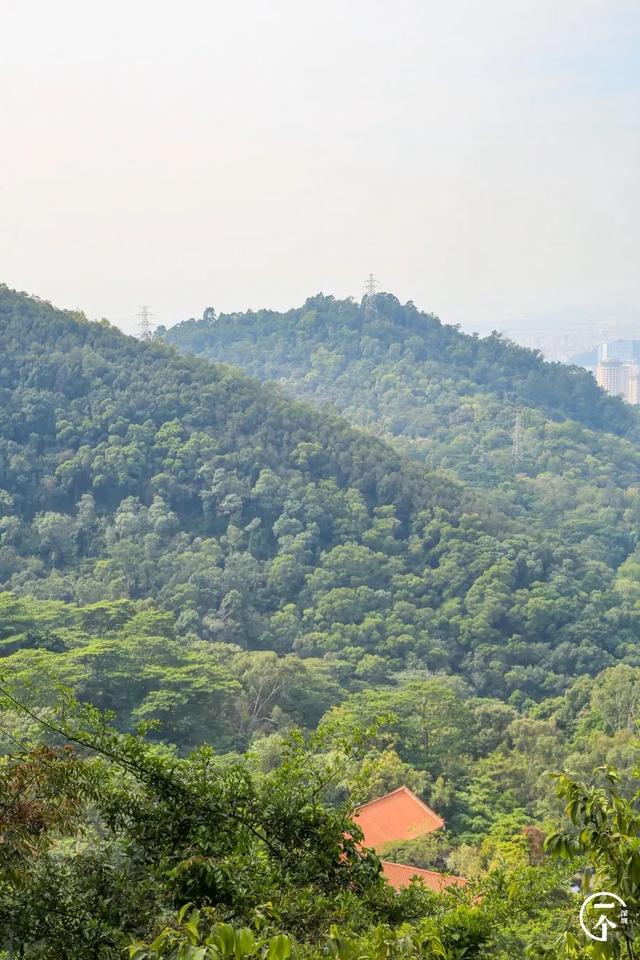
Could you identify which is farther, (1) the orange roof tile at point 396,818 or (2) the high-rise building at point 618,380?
(2) the high-rise building at point 618,380

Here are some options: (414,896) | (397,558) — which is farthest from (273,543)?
(414,896)

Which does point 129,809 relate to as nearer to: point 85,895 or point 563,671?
point 85,895

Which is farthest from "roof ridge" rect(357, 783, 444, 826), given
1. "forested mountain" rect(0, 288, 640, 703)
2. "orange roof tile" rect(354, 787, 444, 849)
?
"forested mountain" rect(0, 288, 640, 703)

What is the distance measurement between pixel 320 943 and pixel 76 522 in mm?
17824

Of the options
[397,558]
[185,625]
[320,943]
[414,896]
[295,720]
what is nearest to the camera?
[320,943]

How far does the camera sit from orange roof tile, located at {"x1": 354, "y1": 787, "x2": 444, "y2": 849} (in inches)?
373

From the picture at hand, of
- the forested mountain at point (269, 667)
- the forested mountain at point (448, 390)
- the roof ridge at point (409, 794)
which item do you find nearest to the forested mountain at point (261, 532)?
the forested mountain at point (269, 667)

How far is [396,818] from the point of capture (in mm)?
9844

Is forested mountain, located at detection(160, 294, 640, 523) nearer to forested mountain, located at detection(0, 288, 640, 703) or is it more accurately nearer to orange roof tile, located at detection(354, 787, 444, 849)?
forested mountain, located at detection(0, 288, 640, 703)

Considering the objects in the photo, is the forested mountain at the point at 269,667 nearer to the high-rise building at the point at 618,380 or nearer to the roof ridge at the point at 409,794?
the roof ridge at the point at 409,794

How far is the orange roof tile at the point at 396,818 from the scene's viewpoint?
9.48m

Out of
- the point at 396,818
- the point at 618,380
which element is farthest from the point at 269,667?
the point at 618,380

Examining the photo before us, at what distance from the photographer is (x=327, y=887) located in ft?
11.4

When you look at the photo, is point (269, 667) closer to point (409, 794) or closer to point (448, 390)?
point (409, 794)
